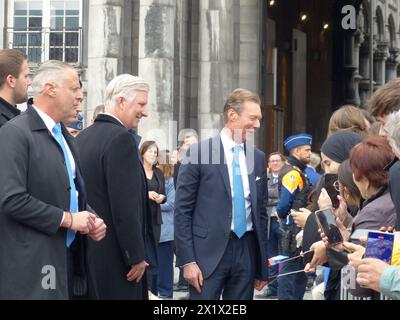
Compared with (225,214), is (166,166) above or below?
above

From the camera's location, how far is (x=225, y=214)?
9.44m

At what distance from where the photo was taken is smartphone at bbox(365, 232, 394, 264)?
5867 millimetres

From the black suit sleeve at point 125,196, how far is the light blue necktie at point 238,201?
137cm

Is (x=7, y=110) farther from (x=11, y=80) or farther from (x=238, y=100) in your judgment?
(x=238, y=100)

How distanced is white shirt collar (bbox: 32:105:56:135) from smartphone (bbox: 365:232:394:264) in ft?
7.88

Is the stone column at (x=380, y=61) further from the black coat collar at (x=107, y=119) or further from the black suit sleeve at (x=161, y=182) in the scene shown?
the black coat collar at (x=107, y=119)

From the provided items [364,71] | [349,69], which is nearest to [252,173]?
[349,69]

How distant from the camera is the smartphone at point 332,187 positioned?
873 centimetres

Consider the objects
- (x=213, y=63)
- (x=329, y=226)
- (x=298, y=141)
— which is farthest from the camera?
(x=213, y=63)

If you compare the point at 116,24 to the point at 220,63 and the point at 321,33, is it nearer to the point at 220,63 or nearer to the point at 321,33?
the point at 220,63

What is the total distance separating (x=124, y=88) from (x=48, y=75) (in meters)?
1.20

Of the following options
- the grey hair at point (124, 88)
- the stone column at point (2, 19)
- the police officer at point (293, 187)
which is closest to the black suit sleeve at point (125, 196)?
the grey hair at point (124, 88)
